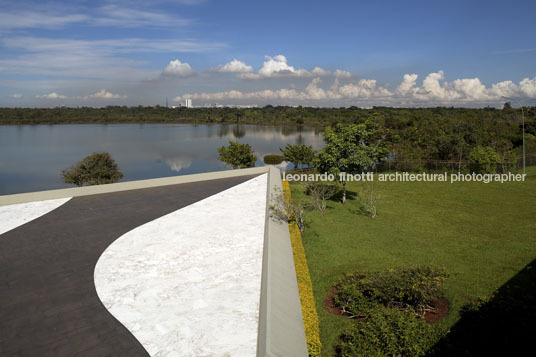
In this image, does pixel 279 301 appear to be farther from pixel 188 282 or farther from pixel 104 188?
pixel 104 188

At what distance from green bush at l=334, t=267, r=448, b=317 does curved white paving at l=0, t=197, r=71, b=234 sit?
30.5 ft

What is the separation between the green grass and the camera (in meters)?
8.06

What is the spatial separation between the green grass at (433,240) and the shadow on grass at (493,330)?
1.25ft

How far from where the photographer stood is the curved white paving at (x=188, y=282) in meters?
5.18

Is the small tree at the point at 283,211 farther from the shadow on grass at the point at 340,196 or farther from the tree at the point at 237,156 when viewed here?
the tree at the point at 237,156

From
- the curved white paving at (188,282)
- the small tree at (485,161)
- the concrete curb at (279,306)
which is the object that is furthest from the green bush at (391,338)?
the small tree at (485,161)

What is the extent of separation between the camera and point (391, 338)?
5.04m

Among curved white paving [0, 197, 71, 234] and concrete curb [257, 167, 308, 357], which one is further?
curved white paving [0, 197, 71, 234]

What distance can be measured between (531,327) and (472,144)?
30.0m

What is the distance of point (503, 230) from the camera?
466 inches

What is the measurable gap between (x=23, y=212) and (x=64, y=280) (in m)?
5.78

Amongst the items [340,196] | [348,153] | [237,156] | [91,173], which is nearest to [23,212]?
[348,153]

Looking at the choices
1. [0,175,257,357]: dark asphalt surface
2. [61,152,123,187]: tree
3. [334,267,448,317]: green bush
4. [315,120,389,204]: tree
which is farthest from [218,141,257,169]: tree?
[334,267,448,317]: green bush

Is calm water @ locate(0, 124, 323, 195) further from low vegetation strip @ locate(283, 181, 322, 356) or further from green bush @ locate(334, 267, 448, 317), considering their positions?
green bush @ locate(334, 267, 448, 317)
